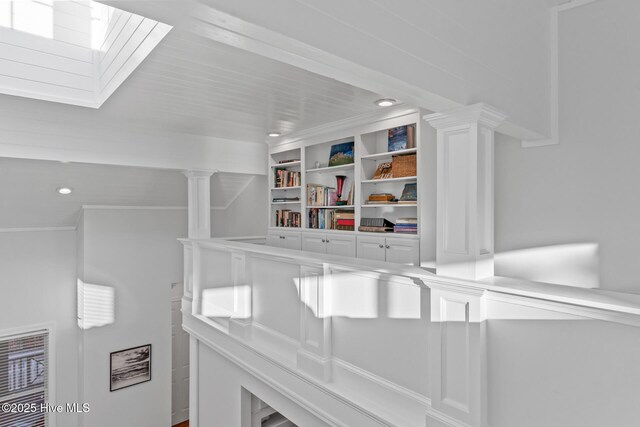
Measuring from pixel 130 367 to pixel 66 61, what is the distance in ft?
13.7

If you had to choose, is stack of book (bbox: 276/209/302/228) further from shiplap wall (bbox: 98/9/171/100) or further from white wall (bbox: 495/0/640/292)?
white wall (bbox: 495/0/640/292)

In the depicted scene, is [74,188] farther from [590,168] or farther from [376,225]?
[590,168]

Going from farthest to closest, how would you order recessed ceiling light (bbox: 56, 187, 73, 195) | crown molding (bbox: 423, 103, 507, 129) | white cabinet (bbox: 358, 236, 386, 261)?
recessed ceiling light (bbox: 56, 187, 73, 195)
white cabinet (bbox: 358, 236, 386, 261)
crown molding (bbox: 423, 103, 507, 129)

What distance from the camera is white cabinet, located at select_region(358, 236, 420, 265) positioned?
10.4 ft

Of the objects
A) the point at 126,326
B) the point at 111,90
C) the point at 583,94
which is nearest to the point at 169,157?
the point at 111,90

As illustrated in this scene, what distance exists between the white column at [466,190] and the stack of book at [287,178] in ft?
9.91

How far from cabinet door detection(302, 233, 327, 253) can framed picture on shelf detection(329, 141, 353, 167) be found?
0.81 m

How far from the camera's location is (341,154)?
3.96 metres

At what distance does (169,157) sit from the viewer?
165 inches

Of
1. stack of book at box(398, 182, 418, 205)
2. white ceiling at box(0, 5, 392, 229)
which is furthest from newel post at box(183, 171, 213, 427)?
stack of book at box(398, 182, 418, 205)

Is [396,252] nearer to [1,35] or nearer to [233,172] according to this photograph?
[233,172]

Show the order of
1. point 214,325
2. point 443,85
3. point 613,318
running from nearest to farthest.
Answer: point 613,318 → point 443,85 → point 214,325

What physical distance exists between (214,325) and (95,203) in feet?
8.60

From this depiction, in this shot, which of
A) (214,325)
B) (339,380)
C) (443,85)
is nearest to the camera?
(443,85)
